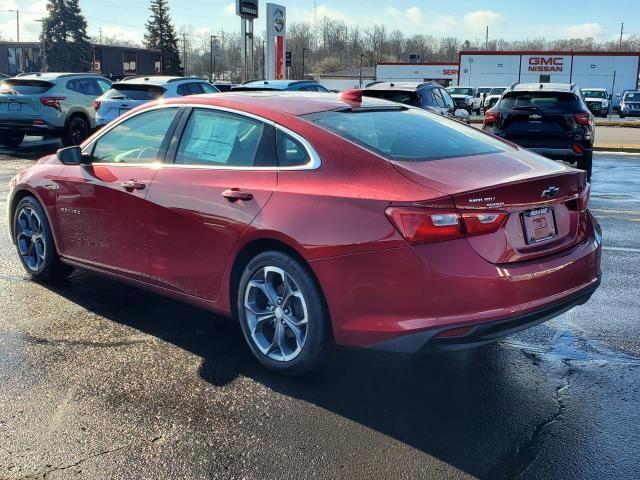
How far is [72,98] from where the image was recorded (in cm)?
1568

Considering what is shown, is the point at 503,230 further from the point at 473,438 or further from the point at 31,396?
the point at 31,396

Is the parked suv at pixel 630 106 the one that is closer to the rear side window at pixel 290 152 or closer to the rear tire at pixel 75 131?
the rear tire at pixel 75 131

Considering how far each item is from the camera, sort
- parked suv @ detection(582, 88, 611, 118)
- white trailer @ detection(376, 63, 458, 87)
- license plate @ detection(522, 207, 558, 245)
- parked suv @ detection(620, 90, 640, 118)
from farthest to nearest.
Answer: white trailer @ detection(376, 63, 458, 87), parked suv @ detection(620, 90, 640, 118), parked suv @ detection(582, 88, 611, 118), license plate @ detection(522, 207, 558, 245)

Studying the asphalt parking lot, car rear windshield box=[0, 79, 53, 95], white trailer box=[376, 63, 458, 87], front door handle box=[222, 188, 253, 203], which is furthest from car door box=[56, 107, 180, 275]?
white trailer box=[376, 63, 458, 87]

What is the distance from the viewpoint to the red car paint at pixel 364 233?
3.28 meters

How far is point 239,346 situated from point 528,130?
28.6ft

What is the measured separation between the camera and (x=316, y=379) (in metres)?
3.89

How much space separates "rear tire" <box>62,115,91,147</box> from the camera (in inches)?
618

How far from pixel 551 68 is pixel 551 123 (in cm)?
6157

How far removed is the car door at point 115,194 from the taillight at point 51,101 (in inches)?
435

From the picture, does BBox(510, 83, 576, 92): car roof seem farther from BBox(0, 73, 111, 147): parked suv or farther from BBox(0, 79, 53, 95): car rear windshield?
BBox(0, 79, 53, 95): car rear windshield

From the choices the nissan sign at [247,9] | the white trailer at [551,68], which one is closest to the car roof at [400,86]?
the nissan sign at [247,9]

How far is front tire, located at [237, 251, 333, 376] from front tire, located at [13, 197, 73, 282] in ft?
7.33

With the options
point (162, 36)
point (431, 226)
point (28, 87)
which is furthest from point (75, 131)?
point (162, 36)
